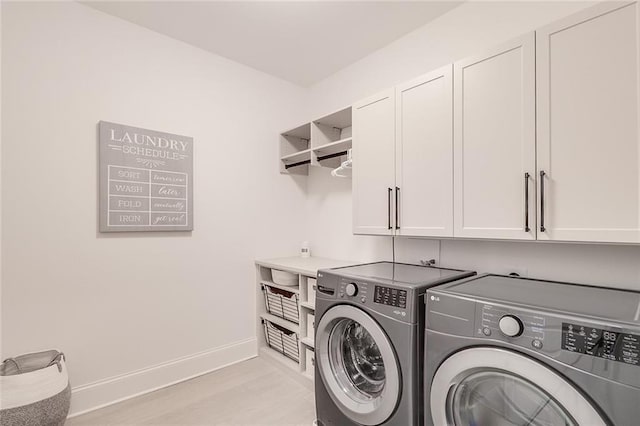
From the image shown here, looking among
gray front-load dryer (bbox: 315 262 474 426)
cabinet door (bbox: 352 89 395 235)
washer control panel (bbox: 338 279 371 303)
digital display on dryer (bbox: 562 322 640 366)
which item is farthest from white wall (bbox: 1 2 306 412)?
digital display on dryer (bbox: 562 322 640 366)

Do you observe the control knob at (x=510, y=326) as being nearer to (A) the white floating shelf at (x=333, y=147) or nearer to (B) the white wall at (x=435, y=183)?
(B) the white wall at (x=435, y=183)

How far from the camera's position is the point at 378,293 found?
150cm

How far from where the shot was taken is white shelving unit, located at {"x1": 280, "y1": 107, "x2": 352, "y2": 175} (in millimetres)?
2465

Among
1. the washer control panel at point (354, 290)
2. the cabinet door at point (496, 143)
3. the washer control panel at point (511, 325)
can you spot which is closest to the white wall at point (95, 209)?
the washer control panel at point (354, 290)

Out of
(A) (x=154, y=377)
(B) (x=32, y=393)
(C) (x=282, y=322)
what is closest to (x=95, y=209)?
(B) (x=32, y=393)

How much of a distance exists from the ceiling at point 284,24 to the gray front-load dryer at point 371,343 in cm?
170

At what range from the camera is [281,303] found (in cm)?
255

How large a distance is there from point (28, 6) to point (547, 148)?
2.86 metres

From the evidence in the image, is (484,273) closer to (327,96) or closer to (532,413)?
(532,413)

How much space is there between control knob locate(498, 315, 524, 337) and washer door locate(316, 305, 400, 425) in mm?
523

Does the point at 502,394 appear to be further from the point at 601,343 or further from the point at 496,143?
the point at 496,143

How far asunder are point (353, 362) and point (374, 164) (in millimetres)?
1218

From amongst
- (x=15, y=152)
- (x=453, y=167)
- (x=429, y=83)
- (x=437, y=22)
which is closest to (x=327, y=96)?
(x=437, y=22)

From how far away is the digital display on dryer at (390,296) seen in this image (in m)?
1.40
